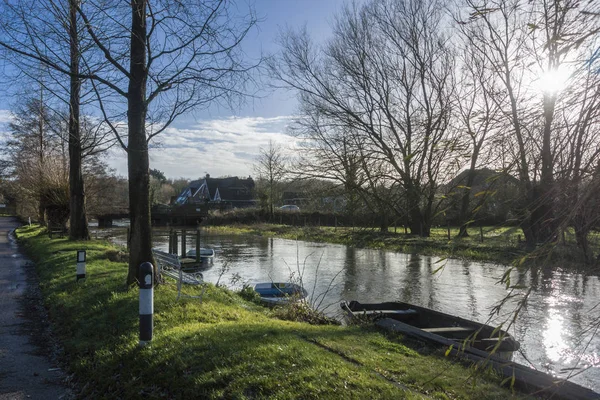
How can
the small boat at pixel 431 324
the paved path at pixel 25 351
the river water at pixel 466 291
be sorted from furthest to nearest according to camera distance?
the river water at pixel 466 291, the small boat at pixel 431 324, the paved path at pixel 25 351

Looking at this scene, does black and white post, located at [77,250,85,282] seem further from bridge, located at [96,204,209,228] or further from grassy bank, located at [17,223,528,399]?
bridge, located at [96,204,209,228]

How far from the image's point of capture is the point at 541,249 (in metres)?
2.45

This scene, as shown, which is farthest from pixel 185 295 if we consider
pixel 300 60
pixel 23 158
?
pixel 23 158

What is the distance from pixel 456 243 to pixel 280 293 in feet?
29.1

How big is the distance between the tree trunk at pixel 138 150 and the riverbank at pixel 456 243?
3586 mm

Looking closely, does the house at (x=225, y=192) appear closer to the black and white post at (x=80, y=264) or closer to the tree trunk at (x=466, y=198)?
the black and white post at (x=80, y=264)

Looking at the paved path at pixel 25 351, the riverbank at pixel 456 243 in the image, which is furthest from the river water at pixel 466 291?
the paved path at pixel 25 351

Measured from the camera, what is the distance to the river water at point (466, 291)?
7691 millimetres

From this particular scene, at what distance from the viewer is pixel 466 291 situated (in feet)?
45.4

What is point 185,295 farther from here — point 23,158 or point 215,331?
point 23,158

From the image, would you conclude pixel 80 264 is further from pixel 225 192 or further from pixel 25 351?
pixel 225 192

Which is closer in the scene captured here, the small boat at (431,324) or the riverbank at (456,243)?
the riverbank at (456,243)

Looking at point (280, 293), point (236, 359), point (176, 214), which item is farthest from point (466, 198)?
point (176, 214)

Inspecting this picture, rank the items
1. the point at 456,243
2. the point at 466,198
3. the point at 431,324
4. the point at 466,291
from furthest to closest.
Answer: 1. the point at 466,291
2. the point at 431,324
3. the point at 466,198
4. the point at 456,243
